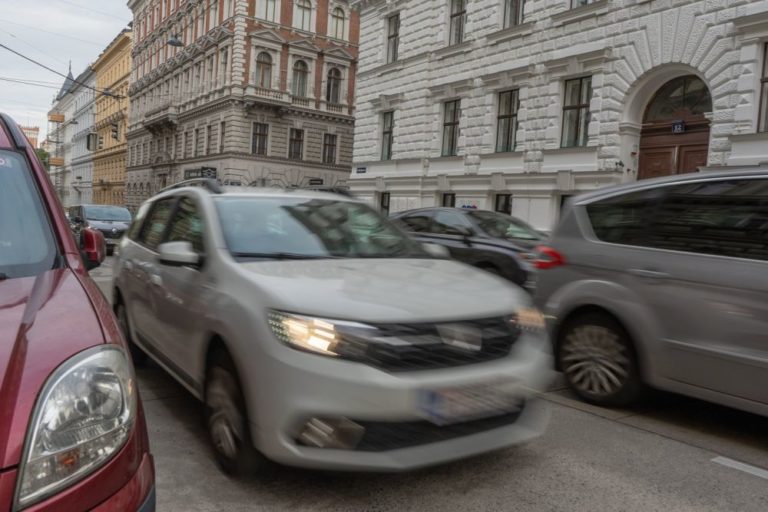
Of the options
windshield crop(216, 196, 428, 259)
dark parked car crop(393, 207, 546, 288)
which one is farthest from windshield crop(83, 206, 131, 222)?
windshield crop(216, 196, 428, 259)

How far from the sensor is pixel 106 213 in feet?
65.0

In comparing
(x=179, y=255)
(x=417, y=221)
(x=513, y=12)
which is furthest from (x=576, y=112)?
(x=179, y=255)

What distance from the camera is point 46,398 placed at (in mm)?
1643

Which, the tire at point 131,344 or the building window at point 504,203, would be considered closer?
the tire at point 131,344

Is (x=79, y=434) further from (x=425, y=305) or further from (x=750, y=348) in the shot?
(x=750, y=348)

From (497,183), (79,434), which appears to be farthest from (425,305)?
(497,183)

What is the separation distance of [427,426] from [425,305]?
0.55 meters

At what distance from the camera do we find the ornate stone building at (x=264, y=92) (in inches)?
1512

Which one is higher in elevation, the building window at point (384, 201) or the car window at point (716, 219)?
the building window at point (384, 201)

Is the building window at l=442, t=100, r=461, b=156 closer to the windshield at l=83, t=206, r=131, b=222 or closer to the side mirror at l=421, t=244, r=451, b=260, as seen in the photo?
the windshield at l=83, t=206, r=131, b=222

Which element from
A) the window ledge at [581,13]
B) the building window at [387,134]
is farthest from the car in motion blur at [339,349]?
the building window at [387,134]

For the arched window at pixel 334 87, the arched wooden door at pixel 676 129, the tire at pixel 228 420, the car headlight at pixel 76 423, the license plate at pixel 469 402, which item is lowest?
the tire at pixel 228 420

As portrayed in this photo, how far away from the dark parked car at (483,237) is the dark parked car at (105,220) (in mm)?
11166

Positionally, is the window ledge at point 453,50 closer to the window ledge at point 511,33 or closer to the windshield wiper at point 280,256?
the window ledge at point 511,33
